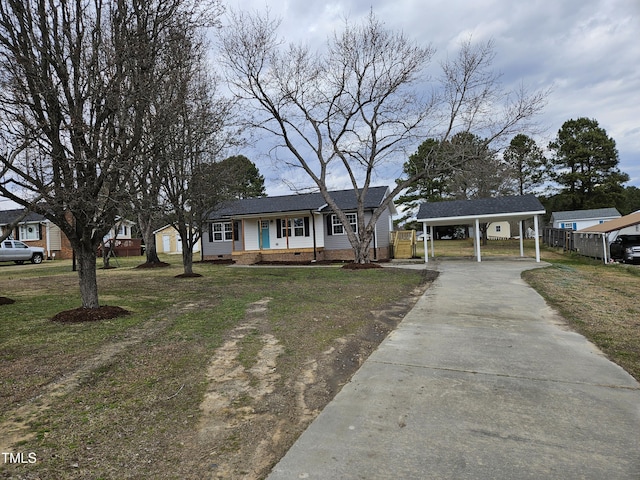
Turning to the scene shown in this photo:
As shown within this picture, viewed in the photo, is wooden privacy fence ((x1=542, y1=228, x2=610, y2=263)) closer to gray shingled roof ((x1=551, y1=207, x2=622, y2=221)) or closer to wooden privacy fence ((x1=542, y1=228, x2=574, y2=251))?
wooden privacy fence ((x1=542, y1=228, x2=574, y2=251))

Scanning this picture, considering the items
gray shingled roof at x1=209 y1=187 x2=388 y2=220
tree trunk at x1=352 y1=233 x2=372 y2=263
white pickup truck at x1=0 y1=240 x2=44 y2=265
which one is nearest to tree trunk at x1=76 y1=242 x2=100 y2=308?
tree trunk at x1=352 y1=233 x2=372 y2=263

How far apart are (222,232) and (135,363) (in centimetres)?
2135

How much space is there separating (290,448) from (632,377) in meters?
3.70

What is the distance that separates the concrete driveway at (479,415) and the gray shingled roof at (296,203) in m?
17.3

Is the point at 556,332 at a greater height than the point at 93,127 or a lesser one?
lesser

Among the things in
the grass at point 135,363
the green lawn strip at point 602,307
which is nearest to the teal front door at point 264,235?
the grass at point 135,363

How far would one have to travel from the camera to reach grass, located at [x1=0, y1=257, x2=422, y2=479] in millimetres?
2715

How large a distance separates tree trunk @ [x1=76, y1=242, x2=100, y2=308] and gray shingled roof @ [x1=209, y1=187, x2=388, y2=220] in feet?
47.7

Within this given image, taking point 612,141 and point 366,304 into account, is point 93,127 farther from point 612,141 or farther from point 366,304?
point 612,141

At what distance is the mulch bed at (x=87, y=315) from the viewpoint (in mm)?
6789

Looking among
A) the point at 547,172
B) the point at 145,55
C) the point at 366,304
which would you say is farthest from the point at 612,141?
the point at 145,55

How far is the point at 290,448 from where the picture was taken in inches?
108

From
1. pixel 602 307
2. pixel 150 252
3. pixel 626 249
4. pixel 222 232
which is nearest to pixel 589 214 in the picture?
pixel 626 249

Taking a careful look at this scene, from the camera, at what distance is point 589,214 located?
125 feet
